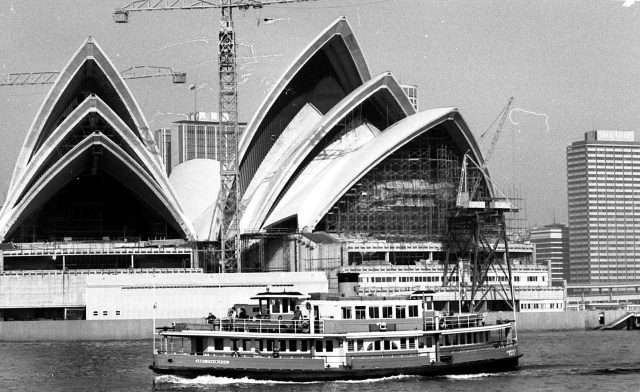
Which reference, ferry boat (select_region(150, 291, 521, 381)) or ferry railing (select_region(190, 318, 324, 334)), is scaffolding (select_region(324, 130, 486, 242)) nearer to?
ferry boat (select_region(150, 291, 521, 381))

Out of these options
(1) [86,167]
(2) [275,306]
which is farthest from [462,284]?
(2) [275,306]

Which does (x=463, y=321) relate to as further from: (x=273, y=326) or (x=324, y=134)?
(x=324, y=134)

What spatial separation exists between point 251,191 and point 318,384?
68.6 metres

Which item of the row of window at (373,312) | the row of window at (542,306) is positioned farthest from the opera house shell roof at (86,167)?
the row of window at (373,312)

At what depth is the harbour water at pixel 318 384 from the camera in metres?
67.1

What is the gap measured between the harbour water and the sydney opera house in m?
24.3

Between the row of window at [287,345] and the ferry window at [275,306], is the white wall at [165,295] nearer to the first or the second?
the ferry window at [275,306]

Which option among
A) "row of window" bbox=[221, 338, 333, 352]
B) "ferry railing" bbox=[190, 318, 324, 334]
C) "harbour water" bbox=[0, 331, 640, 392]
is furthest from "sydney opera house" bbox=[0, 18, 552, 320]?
"row of window" bbox=[221, 338, 333, 352]

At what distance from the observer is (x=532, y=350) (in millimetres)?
89438

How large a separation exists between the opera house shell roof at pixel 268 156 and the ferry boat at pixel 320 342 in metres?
52.1

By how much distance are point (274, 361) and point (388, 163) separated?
6136 centimetres

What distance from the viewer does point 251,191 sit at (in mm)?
135625

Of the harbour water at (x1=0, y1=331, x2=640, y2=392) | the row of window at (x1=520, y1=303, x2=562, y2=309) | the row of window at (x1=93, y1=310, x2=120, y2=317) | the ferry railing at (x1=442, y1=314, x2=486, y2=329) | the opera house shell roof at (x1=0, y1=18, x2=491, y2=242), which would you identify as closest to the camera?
the harbour water at (x1=0, y1=331, x2=640, y2=392)

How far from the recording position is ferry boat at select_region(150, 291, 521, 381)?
68.4 metres
